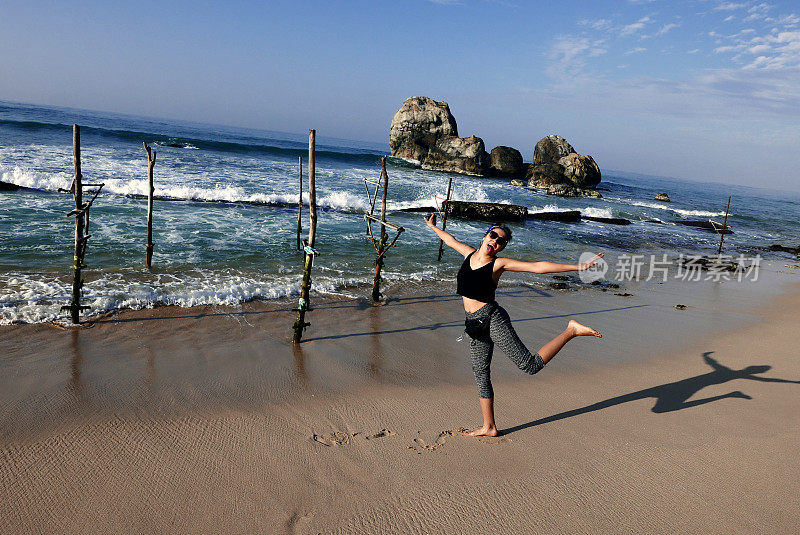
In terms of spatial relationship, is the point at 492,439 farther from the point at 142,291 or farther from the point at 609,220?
the point at 609,220

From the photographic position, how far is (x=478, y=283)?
11.6 ft

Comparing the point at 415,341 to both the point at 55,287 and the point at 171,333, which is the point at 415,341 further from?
the point at 55,287

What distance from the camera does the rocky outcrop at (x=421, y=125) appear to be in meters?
55.0

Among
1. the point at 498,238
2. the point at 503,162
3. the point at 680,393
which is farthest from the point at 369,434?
the point at 503,162

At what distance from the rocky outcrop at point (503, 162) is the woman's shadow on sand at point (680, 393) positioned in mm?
48827

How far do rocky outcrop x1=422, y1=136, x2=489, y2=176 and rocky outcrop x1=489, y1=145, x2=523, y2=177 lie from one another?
0.81 m

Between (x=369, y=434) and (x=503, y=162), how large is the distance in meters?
52.3

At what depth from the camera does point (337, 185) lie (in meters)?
31.5

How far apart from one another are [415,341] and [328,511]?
12.9ft

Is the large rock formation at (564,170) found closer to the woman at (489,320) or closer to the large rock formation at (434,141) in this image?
the large rock formation at (434,141)

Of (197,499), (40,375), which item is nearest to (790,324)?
(197,499)

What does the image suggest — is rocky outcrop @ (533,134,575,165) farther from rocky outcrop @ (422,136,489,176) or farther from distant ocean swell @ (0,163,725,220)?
distant ocean swell @ (0,163,725,220)

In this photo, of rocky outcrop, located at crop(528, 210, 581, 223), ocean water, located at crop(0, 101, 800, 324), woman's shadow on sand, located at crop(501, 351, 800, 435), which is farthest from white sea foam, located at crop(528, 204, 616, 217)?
woman's shadow on sand, located at crop(501, 351, 800, 435)

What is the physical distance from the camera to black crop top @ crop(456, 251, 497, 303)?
3.49 meters
